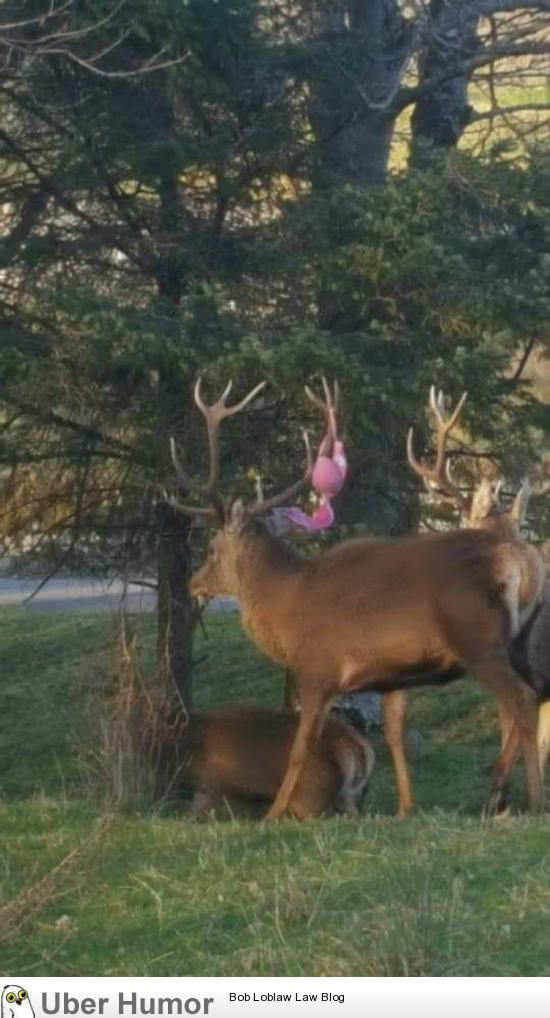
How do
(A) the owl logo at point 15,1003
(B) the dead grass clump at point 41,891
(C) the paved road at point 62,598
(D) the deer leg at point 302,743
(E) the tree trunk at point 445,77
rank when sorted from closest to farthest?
(A) the owl logo at point 15,1003, (B) the dead grass clump at point 41,891, (D) the deer leg at point 302,743, (E) the tree trunk at point 445,77, (C) the paved road at point 62,598

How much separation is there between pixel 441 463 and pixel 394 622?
2344 mm

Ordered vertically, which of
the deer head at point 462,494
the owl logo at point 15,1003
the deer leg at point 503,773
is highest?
the deer head at point 462,494

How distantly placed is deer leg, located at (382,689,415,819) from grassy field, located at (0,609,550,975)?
0.85m

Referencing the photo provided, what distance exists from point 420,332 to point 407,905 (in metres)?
6.65

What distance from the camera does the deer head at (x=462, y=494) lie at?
1260 cm

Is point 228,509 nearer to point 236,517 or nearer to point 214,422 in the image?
point 236,517

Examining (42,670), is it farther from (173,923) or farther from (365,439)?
(173,923)

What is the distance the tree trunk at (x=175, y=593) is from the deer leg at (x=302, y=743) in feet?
10.8

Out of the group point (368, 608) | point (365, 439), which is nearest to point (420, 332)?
point (365, 439)

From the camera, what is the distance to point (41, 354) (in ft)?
43.7

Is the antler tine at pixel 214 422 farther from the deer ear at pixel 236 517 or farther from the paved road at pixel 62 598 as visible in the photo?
the paved road at pixel 62 598

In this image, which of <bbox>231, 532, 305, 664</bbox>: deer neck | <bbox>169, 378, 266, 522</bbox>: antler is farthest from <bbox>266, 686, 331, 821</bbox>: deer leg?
<bbox>169, 378, 266, 522</bbox>: antler

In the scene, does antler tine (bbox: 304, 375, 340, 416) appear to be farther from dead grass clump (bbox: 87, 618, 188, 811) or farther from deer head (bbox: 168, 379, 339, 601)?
dead grass clump (bbox: 87, 618, 188, 811)

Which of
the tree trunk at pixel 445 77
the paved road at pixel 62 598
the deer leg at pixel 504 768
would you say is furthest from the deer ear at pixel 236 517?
the paved road at pixel 62 598
